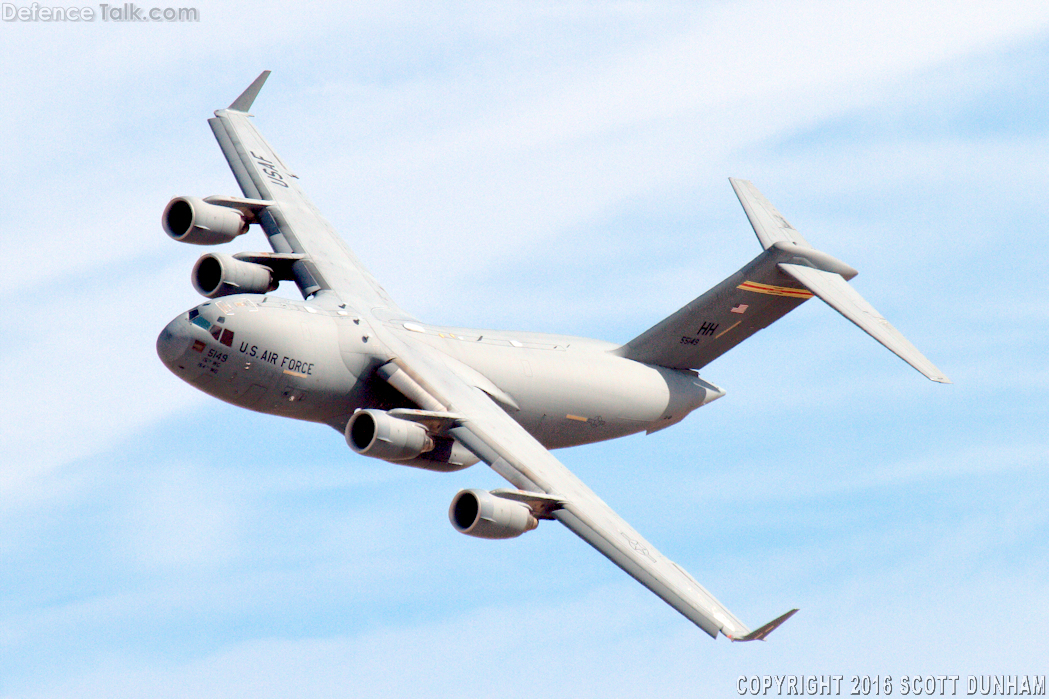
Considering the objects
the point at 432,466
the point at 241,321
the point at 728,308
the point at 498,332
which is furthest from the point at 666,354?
the point at 241,321

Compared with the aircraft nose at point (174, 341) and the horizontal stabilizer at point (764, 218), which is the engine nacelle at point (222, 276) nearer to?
the aircraft nose at point (174, 341)

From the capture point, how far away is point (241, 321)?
2734 cm

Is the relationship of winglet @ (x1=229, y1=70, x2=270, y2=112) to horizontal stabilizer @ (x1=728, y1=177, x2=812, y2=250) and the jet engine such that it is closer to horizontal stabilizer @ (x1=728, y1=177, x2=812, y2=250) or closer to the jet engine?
horizontal stabilizer @ (x1=728, y1=177, x2=812, y2=250)

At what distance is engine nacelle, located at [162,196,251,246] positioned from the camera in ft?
103

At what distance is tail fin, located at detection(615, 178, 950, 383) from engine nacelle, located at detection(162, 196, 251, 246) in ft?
25.5

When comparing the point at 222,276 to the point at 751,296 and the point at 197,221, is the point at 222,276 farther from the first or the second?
the point at 751,296

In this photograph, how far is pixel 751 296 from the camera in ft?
106

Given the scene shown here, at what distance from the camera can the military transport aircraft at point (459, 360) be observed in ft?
85.2

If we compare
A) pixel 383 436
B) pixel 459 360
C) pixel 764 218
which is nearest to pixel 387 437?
pixel 383 436

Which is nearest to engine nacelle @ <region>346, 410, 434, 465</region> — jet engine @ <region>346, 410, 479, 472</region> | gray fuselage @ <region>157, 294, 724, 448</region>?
jet engine @ <region>346, 410, 479, 472</region>

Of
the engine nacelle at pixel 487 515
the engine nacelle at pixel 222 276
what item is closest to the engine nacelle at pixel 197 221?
the engine nacelle at pixel 222 276

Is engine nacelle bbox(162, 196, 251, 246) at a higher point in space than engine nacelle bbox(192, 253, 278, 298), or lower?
higher

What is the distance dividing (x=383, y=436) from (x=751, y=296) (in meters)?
9.02

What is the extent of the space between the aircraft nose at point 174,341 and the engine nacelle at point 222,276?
2.66 meters
